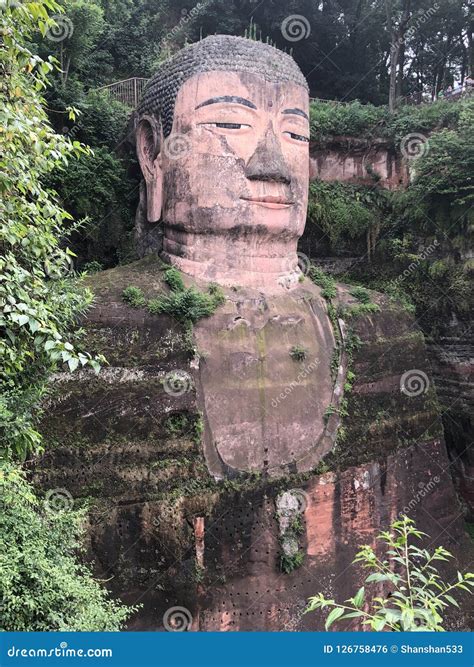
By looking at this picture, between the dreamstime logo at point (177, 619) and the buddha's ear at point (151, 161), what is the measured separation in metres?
5.33

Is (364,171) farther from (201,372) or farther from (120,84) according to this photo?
(201,372)

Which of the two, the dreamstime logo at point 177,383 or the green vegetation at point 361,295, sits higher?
the green vegetation at point 361,295

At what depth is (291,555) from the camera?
7016 mm

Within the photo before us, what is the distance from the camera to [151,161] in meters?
8.64

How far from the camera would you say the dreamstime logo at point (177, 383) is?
7.11 meters

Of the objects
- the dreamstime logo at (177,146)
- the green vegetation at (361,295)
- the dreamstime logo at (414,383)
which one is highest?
the dreamstime logo at (177,146)

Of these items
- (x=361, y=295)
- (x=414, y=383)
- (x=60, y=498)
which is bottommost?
(x=60, y=498)

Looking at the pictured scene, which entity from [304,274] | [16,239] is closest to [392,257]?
[304,274]

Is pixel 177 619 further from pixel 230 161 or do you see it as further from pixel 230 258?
pixel 230 161
